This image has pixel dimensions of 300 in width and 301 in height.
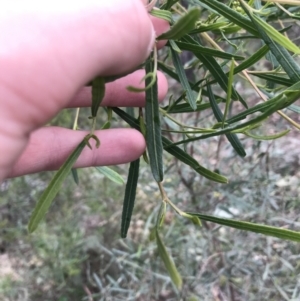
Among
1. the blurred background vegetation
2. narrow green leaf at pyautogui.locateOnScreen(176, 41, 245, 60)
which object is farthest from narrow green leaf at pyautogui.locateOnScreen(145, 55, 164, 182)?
the blurred background vegetation

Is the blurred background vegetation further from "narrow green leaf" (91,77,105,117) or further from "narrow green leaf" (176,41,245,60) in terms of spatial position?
"narrow green leaf" (91,77,105,117)

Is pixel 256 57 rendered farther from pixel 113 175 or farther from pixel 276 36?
pixel 113 175

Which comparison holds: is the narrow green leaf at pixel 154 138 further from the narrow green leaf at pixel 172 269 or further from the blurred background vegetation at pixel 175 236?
the blurred background vegetation at pixel 175 236

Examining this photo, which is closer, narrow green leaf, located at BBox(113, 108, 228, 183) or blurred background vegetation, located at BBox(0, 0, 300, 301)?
narrow green leaf, located at BBox(113, 108, 228, 183)

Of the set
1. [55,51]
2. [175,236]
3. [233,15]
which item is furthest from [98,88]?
[175,236]

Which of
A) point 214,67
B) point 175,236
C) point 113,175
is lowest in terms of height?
point 175,236

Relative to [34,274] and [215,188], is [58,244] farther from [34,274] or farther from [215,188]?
[215,188]

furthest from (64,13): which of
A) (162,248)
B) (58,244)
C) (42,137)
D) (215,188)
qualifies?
(58,244)

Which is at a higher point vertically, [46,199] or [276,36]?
[276,36]

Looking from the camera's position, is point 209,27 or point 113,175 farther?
point 113,175
